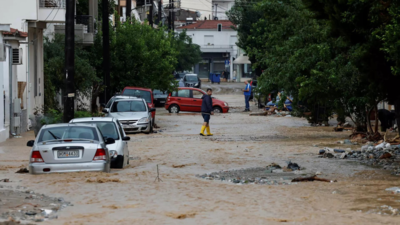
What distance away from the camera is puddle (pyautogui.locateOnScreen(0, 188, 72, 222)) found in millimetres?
9852

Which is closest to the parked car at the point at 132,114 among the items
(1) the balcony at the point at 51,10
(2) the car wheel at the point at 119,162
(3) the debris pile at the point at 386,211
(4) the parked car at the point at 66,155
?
(1) the balcony at the point at 51,10

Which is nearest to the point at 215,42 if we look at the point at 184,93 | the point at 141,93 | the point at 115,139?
the point at 184,93

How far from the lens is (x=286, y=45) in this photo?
91.9 ft

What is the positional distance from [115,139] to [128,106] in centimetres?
1315

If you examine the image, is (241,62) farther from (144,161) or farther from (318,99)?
(144,161)

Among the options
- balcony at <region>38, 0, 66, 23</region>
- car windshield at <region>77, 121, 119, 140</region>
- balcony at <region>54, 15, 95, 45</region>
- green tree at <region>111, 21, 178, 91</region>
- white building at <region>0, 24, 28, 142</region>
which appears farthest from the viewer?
green tree at <region>111, 21, 178, 91</region>

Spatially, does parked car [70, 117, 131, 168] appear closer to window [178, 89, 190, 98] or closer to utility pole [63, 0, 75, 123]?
utility pole [63, 0, 75, 123]

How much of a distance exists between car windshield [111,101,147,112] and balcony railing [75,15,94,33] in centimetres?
707

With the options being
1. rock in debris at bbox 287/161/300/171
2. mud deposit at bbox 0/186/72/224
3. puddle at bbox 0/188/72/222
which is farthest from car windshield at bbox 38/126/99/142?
rock in debris at bbox 287/161/300/171

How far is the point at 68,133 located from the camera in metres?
14.8

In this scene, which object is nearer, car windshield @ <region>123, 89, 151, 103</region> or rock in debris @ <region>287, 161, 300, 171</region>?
rock in debris @ <region>287, 161, 300, 171</region>

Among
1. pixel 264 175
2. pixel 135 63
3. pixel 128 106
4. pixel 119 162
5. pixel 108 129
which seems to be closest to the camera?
pixel 264 175

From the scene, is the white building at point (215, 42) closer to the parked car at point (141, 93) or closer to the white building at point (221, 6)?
the white building at point (221, 6)

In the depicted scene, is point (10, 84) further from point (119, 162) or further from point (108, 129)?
point (119, 162)
